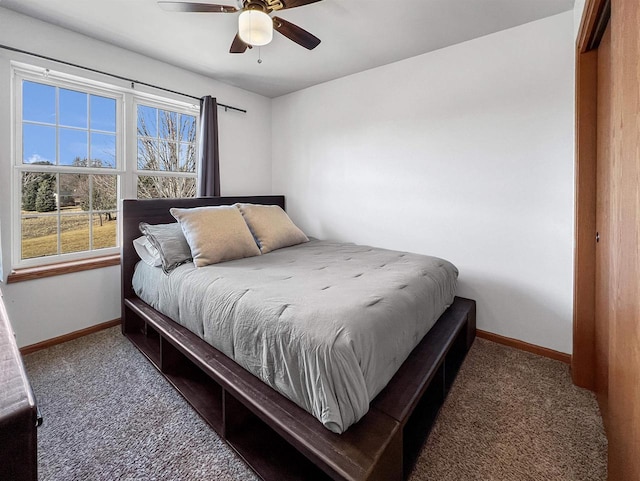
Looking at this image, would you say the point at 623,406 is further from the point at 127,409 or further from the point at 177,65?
the point at 177,65

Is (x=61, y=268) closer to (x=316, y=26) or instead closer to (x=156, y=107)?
(x=156, y=107)

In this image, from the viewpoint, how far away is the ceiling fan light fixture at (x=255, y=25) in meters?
1.73

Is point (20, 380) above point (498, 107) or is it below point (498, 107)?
below

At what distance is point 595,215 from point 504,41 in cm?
155

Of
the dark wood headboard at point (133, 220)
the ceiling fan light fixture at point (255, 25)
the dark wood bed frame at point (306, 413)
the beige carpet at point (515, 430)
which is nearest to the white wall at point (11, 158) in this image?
the dark wood headboard at point (133, 220)

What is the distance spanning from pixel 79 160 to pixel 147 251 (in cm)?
105

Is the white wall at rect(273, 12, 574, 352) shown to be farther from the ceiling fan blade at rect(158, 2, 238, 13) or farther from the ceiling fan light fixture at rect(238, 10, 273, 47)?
the ceiling fan blade at rect(158, 2, 238, 13)

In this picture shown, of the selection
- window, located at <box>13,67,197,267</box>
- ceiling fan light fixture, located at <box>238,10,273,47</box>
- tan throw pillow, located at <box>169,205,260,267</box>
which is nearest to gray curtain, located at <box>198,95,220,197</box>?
window, located at <box>13,67,197,267</box>

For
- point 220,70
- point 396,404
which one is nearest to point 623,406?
point 396,404

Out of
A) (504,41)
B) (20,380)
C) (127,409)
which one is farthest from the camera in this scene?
(504,41)

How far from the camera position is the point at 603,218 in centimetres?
173

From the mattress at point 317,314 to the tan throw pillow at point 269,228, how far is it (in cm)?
37

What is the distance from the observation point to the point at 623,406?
1.02m

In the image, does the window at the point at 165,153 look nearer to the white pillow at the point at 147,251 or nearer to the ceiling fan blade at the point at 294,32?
the white pillow at the point at 147,251
